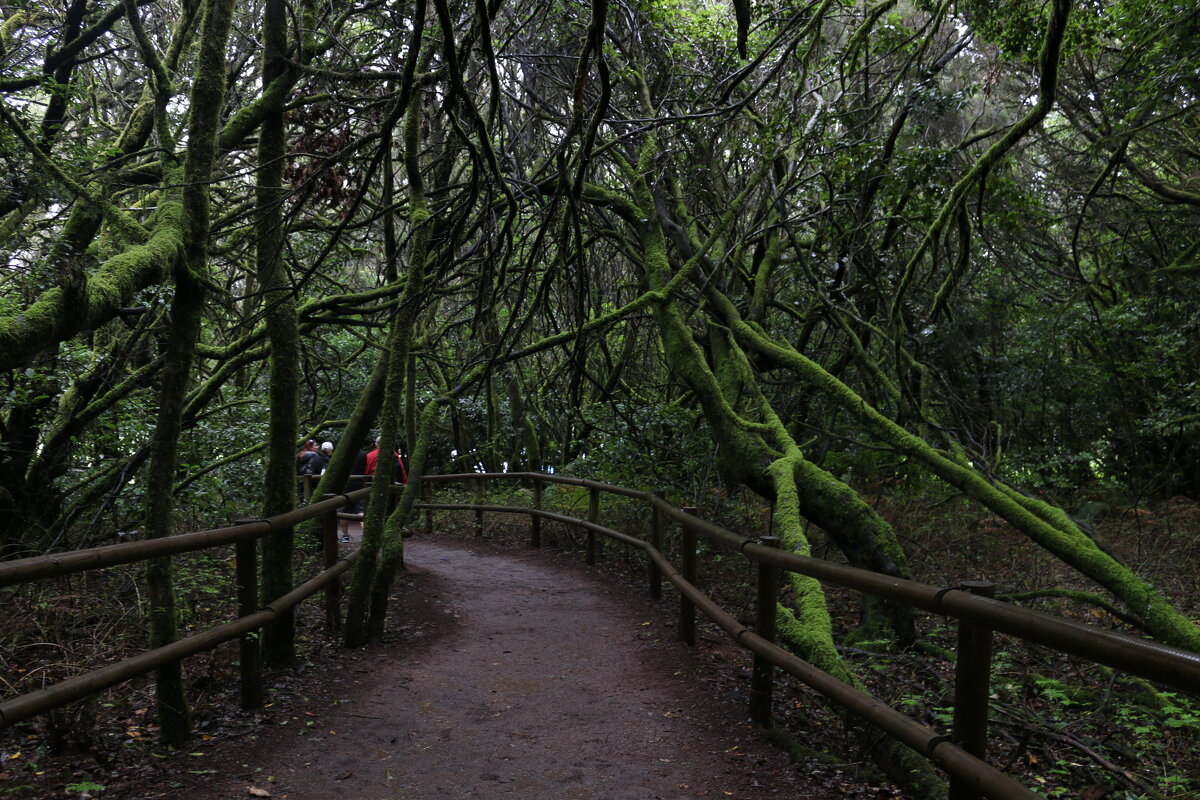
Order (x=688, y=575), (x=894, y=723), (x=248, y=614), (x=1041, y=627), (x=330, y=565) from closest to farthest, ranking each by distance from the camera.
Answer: (x=1041, y=627), (x=894, y=723), (x=248, y=614), (x=688, y=575), (x=330, y=565)

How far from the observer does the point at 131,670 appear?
12.2ft

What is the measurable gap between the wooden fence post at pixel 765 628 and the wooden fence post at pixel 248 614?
288cm

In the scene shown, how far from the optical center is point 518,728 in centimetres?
501

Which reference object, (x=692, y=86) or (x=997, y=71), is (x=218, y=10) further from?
(x=997, y=71)

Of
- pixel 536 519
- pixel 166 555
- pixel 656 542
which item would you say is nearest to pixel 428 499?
pixel 536 519

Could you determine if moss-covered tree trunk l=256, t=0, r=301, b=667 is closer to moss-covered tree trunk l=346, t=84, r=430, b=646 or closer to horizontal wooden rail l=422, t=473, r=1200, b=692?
moss-covered tree trunk l=346, t=84, r=430, b=646

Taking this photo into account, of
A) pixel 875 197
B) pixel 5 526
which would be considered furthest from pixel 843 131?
pixel 5 526

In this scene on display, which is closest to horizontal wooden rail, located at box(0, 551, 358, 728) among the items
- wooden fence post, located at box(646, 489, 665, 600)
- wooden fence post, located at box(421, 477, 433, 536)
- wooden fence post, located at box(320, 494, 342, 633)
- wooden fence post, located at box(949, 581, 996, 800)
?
wooden fence post, located at box(320, 494, 342, 633)

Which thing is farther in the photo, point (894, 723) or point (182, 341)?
point (182, 341)

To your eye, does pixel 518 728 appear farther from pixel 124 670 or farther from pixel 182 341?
pixel 182 341

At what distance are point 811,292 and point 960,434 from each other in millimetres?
2834

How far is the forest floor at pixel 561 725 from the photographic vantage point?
13.4ft

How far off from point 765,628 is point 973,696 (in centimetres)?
202

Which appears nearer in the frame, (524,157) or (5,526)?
(5,526)
